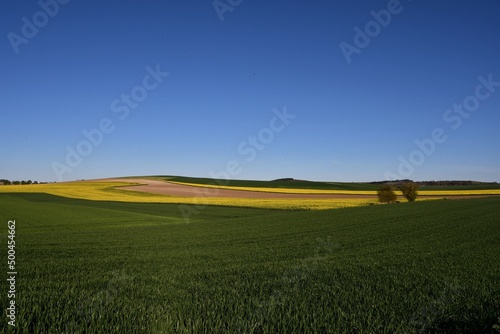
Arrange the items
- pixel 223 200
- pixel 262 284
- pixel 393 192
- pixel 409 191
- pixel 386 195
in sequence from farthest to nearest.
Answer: pixel 409 191, pixel 393 192, pixel 386 195, pixel 223 200, pixel 262 284

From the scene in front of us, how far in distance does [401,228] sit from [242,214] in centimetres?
2099

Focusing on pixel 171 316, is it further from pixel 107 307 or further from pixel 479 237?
pixel 479 237

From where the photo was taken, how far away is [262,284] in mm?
9062

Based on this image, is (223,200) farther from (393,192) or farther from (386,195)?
(393,192)

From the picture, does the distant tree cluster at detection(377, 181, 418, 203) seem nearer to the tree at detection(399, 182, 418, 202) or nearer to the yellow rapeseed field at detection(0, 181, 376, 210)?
the tree at detection(399, 182, 418, 202)

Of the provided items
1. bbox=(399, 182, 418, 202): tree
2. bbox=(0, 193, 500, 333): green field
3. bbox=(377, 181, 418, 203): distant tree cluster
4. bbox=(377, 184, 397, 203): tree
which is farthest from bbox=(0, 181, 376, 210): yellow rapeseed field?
bbox=(0, 193, 500, 333): green field

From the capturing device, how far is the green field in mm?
5652

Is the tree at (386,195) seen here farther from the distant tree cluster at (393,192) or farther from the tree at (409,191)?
the tree at (409,191)

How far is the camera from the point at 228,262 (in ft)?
43.3

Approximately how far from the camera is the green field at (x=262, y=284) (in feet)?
18.5

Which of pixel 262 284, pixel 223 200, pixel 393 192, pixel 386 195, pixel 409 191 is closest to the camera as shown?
pixel 262 284

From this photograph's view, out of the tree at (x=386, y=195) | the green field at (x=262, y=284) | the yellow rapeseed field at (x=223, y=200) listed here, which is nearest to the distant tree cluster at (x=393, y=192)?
the tree at (x=386, y=195)

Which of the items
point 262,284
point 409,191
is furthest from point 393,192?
point 262,284

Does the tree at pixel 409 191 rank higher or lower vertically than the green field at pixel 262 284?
higher
